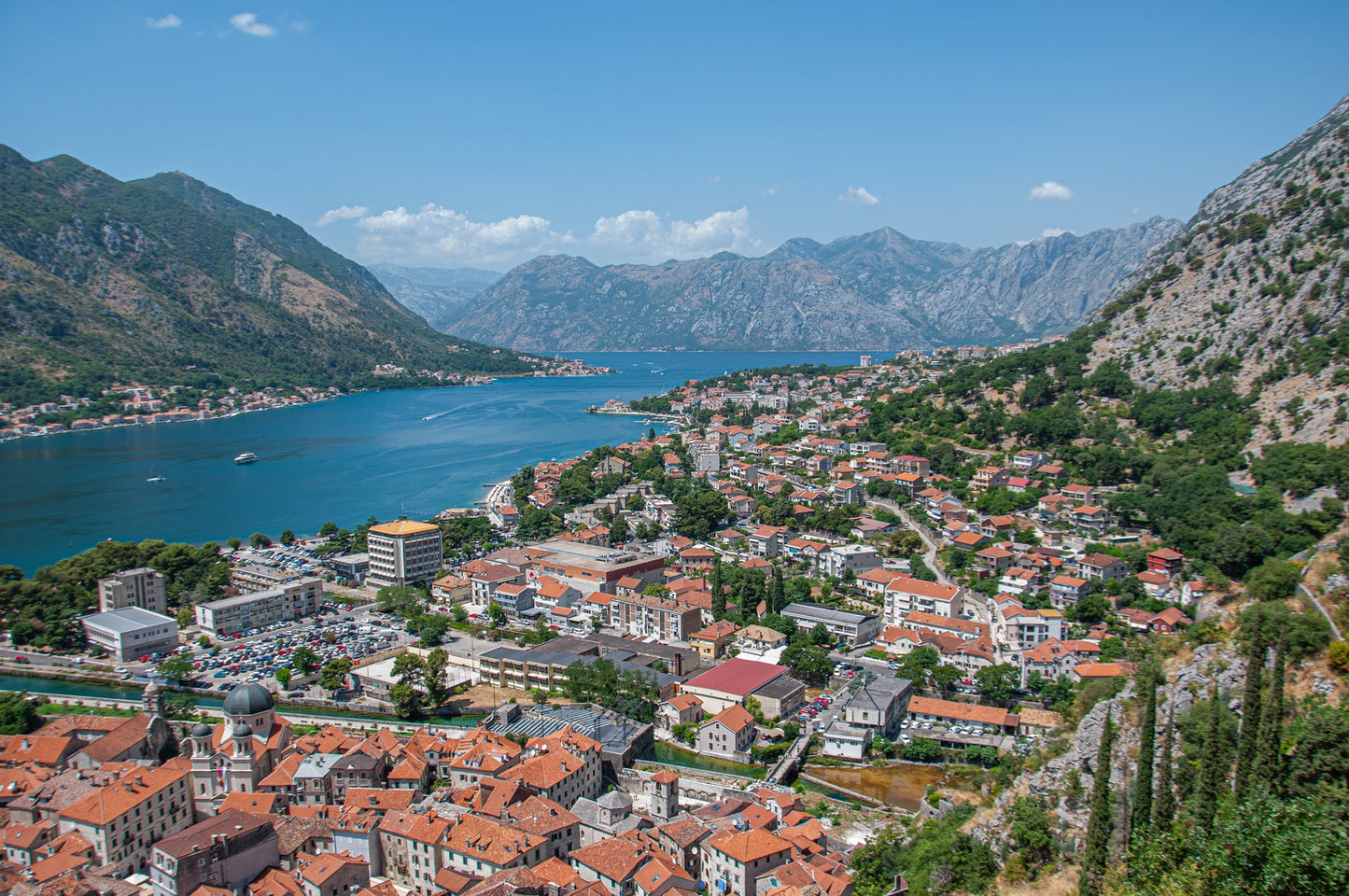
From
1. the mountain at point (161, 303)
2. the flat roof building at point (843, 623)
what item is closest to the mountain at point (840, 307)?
the mountain at point (161, 303)

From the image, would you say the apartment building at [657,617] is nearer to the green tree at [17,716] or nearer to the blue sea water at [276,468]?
the green tree at [17,716]

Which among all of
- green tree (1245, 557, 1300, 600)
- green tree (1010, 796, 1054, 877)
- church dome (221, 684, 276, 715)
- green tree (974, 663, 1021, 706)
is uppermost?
green tree (1245, 557, 1300, 600)

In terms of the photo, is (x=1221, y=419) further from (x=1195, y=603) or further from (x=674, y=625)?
(x=674, y=625)

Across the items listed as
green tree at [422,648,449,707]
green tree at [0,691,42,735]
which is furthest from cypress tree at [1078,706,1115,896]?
green tree at [0,691,42,735]

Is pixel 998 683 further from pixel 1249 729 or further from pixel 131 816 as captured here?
pixel 131 816

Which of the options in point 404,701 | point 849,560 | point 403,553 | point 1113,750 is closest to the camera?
point 1113,750

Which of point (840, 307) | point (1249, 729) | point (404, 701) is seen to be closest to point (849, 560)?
point (404, 701)

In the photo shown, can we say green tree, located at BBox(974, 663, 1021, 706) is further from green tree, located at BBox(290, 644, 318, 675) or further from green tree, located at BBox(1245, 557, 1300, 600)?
green tree, located at BBox(290, 644, 318, 675)
